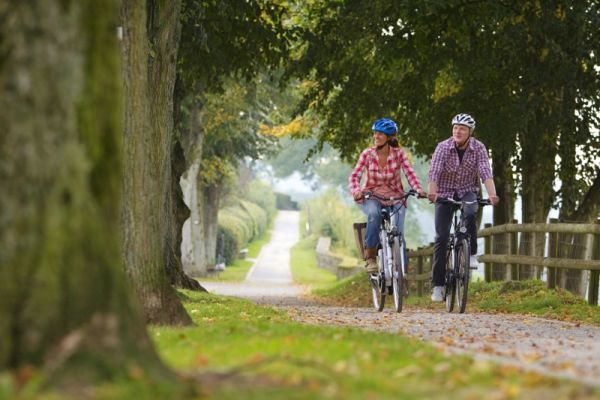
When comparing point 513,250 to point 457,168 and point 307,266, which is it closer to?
point 457,168

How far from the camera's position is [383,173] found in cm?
1319

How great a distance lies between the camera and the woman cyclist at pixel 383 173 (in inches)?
516

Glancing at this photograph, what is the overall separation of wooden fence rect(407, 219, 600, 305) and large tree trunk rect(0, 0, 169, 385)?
1055 centimetres

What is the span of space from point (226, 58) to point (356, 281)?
35.0 ft

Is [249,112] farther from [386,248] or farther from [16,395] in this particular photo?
[16,395]

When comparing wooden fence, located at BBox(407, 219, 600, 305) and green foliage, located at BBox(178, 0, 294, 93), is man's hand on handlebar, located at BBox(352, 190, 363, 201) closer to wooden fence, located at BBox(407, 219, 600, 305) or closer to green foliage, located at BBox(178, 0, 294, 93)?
wooden fence, located at BBox(407, 219, 600, 305)

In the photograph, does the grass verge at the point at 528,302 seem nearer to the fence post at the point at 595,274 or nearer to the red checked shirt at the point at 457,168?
the fence post at the point at 595,274

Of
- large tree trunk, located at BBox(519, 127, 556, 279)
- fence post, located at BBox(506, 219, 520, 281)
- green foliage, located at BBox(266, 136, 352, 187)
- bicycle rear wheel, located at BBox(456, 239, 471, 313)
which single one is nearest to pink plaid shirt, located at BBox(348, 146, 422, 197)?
bicycle rear wheel, located at BBox(456, 239, 471, 313)

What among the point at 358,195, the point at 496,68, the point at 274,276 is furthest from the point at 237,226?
the point at 358,195

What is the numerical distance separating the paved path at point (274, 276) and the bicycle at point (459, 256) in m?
8.29

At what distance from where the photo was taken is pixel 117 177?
5.81m

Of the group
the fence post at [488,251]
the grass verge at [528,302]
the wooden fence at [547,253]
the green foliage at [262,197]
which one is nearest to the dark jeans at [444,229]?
the grass verge at [528,302]

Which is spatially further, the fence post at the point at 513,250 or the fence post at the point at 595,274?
the fence post at the point at 513,250

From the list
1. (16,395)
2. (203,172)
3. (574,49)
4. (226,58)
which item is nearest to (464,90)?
(574,49)
